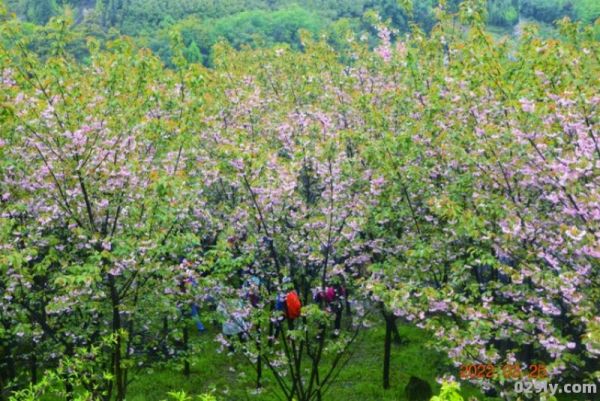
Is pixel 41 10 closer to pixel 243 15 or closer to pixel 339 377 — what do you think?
pixel 243 15

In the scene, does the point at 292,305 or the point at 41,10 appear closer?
the point at 292,305

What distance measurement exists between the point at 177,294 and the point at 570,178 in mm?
7991

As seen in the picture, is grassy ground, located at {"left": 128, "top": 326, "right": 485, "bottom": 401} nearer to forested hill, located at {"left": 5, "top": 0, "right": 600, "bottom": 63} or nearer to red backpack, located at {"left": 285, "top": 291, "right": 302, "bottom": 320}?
red backpack, located at {"left": 285, "top": 291, "right": 302, "bottom": 320}

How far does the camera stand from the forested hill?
94.4 m

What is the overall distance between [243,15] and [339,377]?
332 ft

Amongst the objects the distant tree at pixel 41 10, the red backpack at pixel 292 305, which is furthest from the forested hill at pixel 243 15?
the red backpack at pixel 292 305

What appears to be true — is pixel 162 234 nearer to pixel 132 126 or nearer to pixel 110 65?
pixel 132 126

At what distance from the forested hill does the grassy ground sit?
75.0 metres

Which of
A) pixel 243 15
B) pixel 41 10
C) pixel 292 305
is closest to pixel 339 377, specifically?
pixel 292 305

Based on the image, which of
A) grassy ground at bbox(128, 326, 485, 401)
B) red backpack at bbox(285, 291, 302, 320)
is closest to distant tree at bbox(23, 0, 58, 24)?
grassy ground at bbox(128, 326, 485, 401)

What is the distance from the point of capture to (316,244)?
38.0 feet

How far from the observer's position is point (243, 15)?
355 ft

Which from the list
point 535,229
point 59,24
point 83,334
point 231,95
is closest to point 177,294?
point 83,334

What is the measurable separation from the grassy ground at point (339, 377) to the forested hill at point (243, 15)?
7502 centimetres
